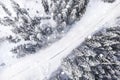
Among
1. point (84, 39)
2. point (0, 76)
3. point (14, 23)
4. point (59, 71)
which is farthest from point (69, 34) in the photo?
point (0, 76)

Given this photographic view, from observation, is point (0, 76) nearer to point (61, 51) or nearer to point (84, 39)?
point (61, 51)

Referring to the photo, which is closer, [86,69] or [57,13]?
[86,69]

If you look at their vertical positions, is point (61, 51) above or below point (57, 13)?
below

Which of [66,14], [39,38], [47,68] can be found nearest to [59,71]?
[47,68]

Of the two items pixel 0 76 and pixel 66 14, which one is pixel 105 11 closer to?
pixel 66 14

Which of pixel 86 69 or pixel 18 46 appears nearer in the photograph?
pixel 86 69

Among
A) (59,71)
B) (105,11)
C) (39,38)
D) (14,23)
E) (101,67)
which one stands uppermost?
(14,23)
